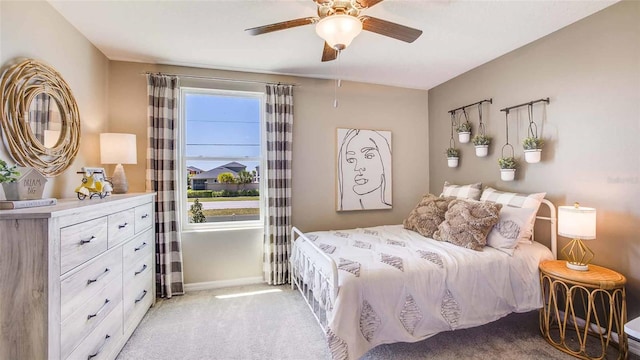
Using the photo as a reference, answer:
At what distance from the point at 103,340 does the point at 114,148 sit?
158 centimetres

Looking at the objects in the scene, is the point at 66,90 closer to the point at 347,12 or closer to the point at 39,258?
the point at 39,258

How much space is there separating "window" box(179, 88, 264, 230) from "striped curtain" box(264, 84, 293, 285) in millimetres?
204

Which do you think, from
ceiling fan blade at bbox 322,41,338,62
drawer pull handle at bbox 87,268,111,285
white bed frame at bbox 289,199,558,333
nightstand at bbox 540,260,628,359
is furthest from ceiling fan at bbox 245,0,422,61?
nightstand at bbox 540,260,628,359

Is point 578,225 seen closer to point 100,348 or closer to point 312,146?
point 312,146

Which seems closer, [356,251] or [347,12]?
[347,12]

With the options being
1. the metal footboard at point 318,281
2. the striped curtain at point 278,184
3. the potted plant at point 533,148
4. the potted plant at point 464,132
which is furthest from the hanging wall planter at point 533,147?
the striped curtain at point 278,184

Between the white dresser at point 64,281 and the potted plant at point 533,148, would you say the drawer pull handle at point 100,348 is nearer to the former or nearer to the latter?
the white dresser at point 64,281

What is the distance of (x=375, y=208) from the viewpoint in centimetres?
380

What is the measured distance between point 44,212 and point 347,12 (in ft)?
6.23

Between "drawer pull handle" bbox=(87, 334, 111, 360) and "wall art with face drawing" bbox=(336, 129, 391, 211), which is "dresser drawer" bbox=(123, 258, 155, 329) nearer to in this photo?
"drawer pull handle" bbox=(87, 334, 111, 360)

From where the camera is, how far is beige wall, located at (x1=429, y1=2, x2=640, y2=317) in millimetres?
2021

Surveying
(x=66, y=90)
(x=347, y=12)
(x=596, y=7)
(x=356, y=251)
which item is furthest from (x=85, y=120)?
(x=596, y=7)

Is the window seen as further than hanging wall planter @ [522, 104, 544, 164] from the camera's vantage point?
Yes

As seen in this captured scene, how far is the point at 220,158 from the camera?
131 inches
